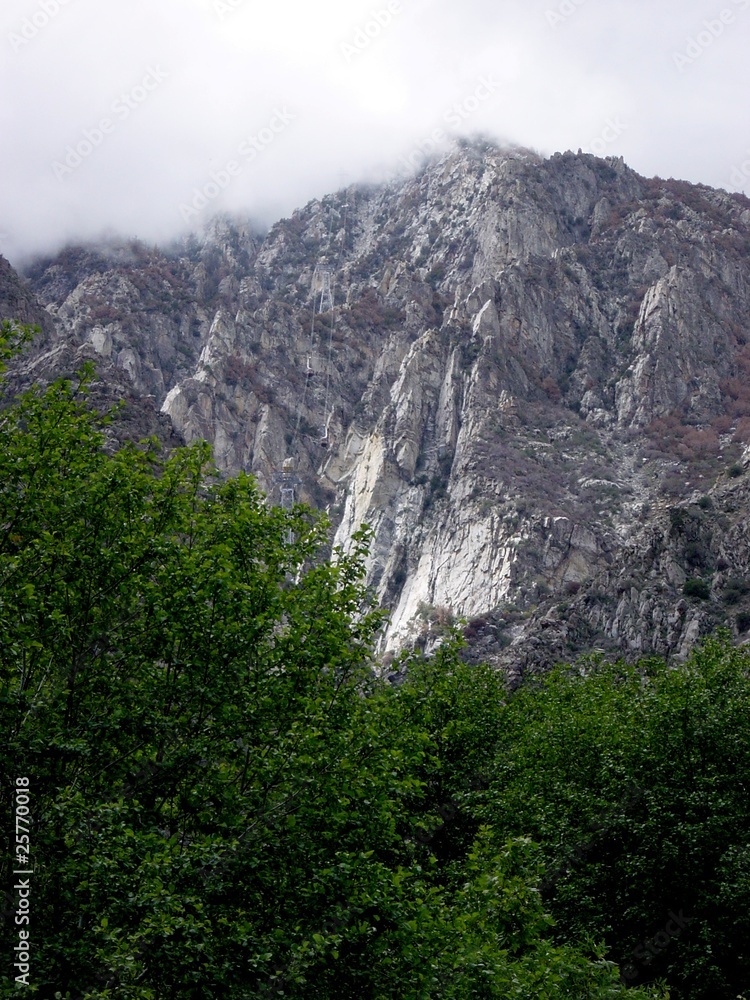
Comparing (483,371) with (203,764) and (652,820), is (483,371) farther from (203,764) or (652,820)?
(203,764)

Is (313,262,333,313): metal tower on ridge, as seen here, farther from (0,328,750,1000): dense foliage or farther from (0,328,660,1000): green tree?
(0,328,660,1000): green tree

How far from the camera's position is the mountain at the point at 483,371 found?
94.2 meters

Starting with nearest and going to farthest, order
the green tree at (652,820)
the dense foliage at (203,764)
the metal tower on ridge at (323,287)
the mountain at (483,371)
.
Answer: the dense foliage at (203,764), the green tree at (652,820), the mountain at (483,371), the metal tower on ridge at (323,287)

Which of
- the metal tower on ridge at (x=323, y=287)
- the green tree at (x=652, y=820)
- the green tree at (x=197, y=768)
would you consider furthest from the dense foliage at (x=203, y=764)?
the metal tower on ridge at (x=323, y=287)

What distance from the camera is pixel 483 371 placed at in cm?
12519

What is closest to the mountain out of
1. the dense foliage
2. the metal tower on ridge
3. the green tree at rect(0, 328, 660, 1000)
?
the metal tower on ridge

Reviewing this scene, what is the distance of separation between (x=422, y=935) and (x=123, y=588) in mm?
6674

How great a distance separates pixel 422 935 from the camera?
44.1 ft

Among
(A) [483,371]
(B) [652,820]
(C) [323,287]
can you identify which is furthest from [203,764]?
(C) [323,287]

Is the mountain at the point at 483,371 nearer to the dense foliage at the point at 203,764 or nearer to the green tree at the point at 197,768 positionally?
the dense foliage at the point at 203,764

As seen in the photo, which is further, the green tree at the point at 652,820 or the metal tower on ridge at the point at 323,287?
the metal tower on ridge at the point at 323,287

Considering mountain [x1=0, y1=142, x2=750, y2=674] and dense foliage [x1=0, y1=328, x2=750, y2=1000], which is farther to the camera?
mountain [x1=0, y1=142, x2=750, y2=674]

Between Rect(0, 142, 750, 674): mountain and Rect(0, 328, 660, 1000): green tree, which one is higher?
Rect(0, 142, 750, 674): mountain

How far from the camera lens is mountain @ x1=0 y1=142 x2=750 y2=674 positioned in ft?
309
